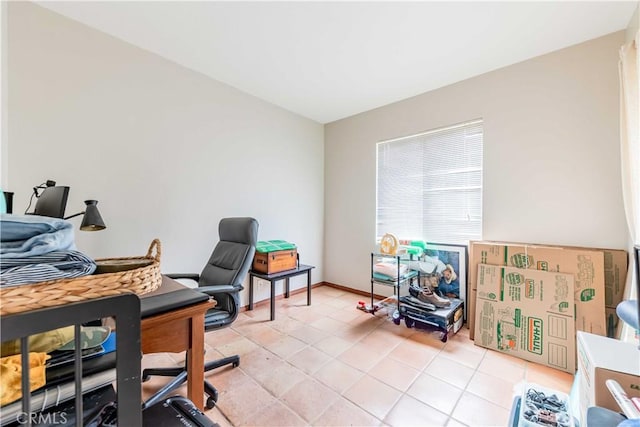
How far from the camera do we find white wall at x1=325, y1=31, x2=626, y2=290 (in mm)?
1948

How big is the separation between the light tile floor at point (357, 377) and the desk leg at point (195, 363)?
1.56ft

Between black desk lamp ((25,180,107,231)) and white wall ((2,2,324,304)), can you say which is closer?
black desk lamp ((25,180,107,231))

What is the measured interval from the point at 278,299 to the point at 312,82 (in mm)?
2662

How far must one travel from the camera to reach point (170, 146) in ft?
7.68

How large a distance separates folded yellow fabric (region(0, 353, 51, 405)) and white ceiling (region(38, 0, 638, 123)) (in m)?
2.08

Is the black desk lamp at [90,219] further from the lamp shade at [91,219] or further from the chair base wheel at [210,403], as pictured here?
the chair base wheel at [210,403]

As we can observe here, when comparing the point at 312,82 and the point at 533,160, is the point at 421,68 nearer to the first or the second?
the point at 312,82

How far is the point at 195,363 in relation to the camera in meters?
1.08

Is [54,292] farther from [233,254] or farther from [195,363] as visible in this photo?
[233,254]

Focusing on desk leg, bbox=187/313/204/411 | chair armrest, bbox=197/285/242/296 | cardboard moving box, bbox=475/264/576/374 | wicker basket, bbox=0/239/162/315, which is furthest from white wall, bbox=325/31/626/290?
wicker basket, bbox=0/239/162/315

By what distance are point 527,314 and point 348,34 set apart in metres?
2.71

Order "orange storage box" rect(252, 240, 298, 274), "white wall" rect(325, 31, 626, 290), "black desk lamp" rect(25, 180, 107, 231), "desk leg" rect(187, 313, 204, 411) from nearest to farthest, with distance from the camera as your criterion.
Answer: "desk leg" rect(187, 313, 204, 411) → "black desk lamp" rect(25, 180, 107, 231) → "white wall" rect(325, 31, 626, 290) → "orange storage box" rect(252, 240, 298, 274)

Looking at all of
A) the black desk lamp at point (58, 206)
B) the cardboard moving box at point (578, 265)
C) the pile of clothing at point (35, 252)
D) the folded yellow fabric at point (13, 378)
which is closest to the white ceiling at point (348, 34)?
the black desk lamp at point (58, 206)

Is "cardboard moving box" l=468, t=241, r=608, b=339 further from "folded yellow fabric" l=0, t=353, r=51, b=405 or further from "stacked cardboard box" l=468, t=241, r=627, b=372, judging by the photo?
"folded yellow fabric" l=0, t=353, r=51, b=405
